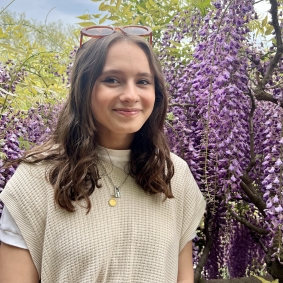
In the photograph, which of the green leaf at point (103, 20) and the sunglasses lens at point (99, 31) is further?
the green leaf at point (103, 20)

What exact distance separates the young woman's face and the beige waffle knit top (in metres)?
0.19

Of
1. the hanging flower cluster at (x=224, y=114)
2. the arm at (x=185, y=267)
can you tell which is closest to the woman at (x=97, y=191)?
the arm at (x=185, y=267)

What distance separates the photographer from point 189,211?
64.4 inches

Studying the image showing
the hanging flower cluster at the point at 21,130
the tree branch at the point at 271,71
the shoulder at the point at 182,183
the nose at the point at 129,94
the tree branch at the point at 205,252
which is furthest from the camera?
the tree branch at the point at 205,252

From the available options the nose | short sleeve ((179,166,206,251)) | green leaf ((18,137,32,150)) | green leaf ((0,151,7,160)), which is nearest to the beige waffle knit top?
short sleeve ((179,166,206,251))

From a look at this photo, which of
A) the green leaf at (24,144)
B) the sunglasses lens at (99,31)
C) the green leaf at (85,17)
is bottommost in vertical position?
the green leaf at (24,144)

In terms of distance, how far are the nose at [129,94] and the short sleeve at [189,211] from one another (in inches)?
17.1

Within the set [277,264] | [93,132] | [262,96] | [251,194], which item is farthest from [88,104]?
[277,264]

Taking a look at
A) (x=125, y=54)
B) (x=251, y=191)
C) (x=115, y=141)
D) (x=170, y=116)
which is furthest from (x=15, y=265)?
(x=251, y=191)

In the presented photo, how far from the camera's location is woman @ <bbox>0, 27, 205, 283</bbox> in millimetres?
1376

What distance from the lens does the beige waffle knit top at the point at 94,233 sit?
54.1 inches

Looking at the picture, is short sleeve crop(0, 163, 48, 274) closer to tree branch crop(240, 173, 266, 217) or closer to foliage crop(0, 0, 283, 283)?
foliage crop(0, 0, 283, 283)

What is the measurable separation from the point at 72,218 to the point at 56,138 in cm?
30

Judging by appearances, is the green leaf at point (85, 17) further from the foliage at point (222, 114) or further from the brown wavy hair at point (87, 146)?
the brown wavy hair at point (87, 146)
